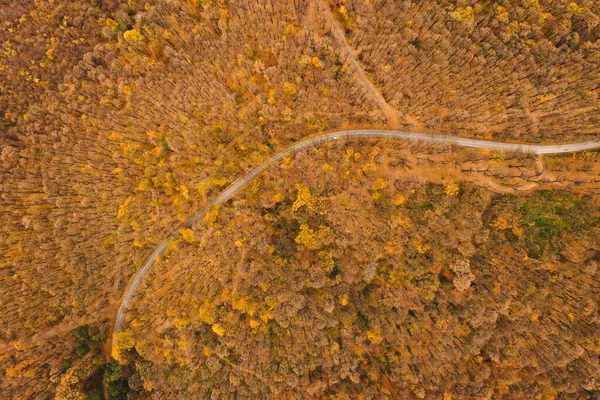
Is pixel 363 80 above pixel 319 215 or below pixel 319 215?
above

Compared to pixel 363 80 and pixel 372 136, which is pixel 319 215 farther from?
pixel 363 80

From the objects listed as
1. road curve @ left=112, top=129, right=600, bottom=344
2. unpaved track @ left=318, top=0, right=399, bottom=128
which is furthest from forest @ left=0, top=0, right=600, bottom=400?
road curve @ left=112, top=129, right=600, bottom=344

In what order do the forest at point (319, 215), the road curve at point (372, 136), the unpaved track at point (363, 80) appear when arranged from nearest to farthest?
the forest at point (319, 215) → the road curve at point (372, 136) → the unpaved track at point (363, 80)

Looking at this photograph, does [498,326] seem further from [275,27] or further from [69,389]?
[69,389]

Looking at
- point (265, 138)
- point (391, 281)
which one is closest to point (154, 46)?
point (265, 138)

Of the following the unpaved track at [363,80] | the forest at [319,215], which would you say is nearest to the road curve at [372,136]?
the forest at [319,215]

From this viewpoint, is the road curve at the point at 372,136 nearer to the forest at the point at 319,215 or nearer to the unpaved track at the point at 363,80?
the forest at the point at 319,215

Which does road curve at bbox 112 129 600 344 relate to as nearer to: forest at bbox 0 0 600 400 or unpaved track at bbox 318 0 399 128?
forest at bbox 0 0 600 400

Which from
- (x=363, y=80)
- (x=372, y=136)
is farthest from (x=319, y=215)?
(x=363, y=80)
